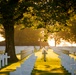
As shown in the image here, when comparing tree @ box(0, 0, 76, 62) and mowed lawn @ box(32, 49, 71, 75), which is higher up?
tree @ box(0, 0, 76, 62)

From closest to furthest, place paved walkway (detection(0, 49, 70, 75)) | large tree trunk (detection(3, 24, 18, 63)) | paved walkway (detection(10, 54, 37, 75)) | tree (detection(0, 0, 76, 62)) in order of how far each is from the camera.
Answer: paved walkway (detection(10, 54, 37, 75)), paved walkway (detection(0, 49, 70, 75)), tree (detection(0, 0, 76, 62)), large tree trunk (detection(3, 24, 18, 63))

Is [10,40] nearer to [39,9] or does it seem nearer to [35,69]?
[39,9]

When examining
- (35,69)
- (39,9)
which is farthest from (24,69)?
(39,9)

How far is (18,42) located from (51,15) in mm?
68178

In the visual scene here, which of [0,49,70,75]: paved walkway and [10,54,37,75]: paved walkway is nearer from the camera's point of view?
[10,54,37,75]: paved walkway

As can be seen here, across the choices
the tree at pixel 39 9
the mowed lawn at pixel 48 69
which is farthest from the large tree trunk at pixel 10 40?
the mowed lawn at pixel 48 69

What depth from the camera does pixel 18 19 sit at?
3014 centimetres

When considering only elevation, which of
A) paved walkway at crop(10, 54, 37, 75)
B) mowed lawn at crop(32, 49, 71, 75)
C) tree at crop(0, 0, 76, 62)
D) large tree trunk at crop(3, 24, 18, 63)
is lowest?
mowed lawn at crop(32, 49, 71, 75)

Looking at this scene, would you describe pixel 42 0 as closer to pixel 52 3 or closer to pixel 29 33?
pixel 52 3

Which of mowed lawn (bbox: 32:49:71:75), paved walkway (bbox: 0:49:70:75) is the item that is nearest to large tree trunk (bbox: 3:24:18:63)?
mowed lawn (bbox: 32:49:71:75)

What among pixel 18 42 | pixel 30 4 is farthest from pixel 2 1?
pixel 18 42

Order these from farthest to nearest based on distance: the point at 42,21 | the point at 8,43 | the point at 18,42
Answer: the point at 18,42 < the point at 8,43 < the point at 42,21

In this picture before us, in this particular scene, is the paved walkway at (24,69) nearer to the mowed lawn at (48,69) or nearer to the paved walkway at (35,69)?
the paved walkway at (35,69)

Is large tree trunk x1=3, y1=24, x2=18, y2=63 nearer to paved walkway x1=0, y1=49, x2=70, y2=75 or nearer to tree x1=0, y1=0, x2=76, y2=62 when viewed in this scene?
tree x1=0, y1=0, x2=76, y2=62
